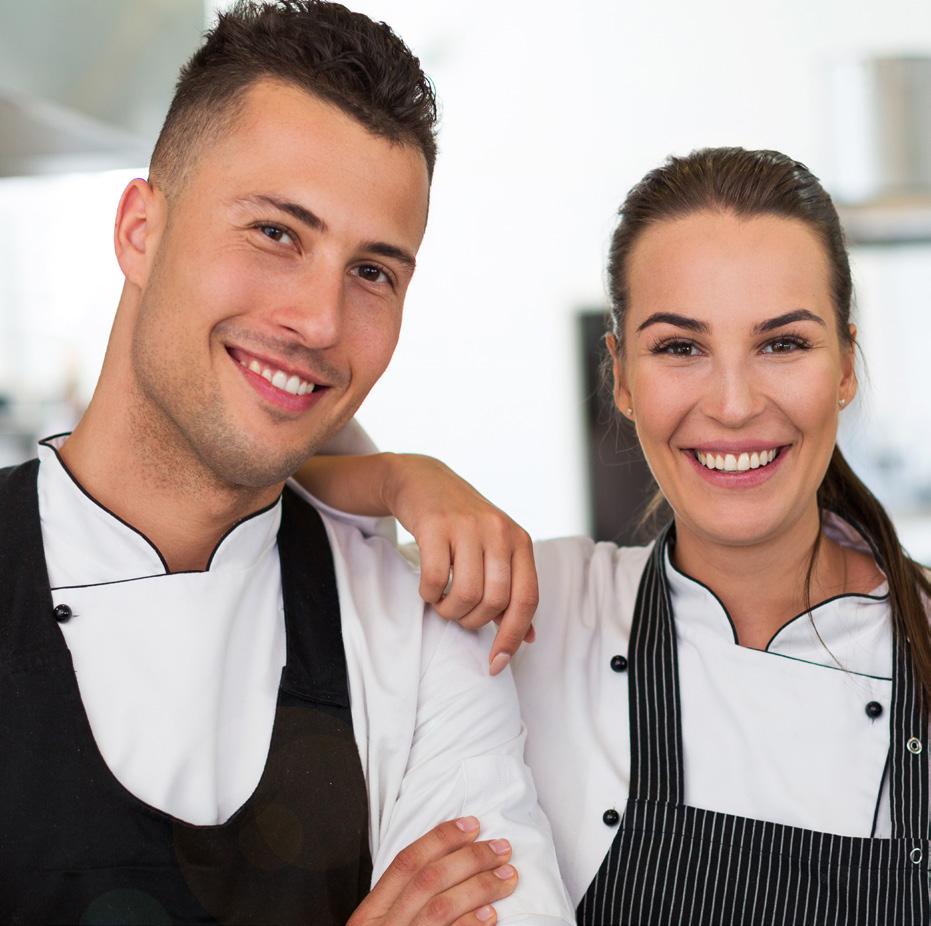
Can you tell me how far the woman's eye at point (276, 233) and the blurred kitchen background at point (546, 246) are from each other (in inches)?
Answer: 74.3

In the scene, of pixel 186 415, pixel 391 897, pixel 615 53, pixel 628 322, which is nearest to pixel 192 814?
pixel 391 897

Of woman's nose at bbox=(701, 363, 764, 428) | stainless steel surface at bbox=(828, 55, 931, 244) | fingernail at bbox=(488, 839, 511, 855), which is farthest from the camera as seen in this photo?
stainless steel surface at bbox=(828, 55, 931, 244)

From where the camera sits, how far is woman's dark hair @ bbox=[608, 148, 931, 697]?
1.63 meters

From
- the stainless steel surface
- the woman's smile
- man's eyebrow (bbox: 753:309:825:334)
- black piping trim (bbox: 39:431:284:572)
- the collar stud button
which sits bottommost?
the collar stud button

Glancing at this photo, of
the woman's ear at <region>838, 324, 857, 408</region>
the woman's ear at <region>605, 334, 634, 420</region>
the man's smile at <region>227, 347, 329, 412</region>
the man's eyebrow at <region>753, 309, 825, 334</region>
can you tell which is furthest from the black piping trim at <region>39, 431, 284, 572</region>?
the woman's ear at <region>838, 324, 857, 408</region>

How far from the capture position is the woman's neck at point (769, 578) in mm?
1683

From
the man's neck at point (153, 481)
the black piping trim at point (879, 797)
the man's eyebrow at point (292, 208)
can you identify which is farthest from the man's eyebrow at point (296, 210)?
the black piping trim at point (879, 797)

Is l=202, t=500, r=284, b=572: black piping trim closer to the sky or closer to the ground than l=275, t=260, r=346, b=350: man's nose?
closer to the ground

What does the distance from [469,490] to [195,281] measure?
16.8 inches

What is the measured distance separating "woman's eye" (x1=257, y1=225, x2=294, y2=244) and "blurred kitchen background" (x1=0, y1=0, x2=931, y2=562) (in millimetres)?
1887

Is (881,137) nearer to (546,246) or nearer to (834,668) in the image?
(834,668)

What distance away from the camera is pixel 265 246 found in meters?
1.38

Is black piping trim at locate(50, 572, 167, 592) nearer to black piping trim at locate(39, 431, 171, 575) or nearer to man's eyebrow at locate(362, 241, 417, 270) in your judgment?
black piping trim at locate(39, 431, 171, 575)

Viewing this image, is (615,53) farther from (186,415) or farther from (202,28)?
(186,415)
